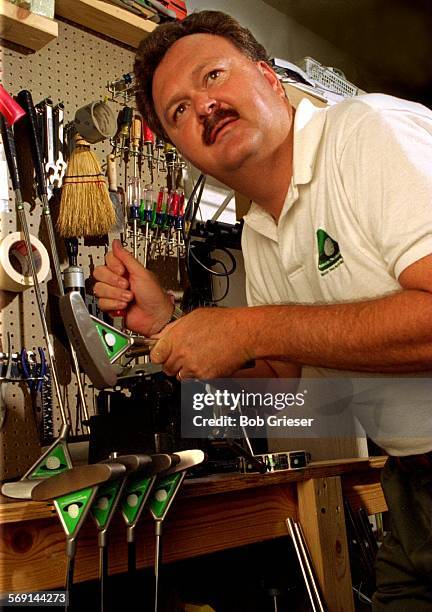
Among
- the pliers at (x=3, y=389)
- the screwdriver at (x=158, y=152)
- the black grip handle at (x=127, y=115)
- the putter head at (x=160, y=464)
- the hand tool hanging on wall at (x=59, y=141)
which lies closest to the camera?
the putter head at (x=160, y=464)

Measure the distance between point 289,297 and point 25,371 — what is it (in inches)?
27.4

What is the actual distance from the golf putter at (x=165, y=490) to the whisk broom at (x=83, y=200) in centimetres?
93

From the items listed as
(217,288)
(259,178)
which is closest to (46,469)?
(259,178)

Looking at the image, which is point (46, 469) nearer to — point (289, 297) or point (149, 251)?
point (289, 297)

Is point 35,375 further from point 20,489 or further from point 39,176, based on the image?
point 20,489

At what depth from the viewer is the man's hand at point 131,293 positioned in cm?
131

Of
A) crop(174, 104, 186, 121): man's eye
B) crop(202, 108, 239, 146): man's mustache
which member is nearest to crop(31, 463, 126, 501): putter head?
crop(202, 108, 239, 146): man's mustache

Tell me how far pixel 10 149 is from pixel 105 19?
2.02ft

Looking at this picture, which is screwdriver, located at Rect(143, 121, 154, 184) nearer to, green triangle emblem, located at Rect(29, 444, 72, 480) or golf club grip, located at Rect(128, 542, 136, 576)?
green triangle emblem, located at Rect(29, 444, 72, 480)

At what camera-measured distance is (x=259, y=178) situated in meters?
1.32

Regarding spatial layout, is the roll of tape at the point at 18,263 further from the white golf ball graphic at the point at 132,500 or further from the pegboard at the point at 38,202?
the white golf ball graphic at the point at 132,500

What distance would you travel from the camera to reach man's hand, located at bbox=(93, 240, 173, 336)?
4.30 ft

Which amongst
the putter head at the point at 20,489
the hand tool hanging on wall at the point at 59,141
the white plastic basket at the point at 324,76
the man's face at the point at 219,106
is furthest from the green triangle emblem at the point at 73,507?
the white plastic basket at the point at 324,76

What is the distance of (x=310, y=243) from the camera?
120cm
